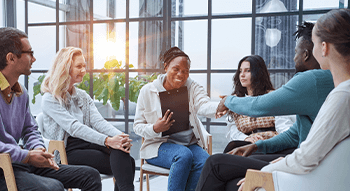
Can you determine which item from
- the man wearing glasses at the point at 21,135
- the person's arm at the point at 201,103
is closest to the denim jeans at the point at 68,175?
the man wearing glasses at the point at 21,135

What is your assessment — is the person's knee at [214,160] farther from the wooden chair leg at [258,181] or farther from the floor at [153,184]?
the floor at [153,184]

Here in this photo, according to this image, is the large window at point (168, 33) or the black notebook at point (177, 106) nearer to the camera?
the black notebook at point (177, 106)

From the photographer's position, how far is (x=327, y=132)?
3.44ft

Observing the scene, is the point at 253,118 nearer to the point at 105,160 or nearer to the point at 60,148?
the point at 105,160

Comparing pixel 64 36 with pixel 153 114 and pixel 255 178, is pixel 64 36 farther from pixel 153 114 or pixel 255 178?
pixel 255 178

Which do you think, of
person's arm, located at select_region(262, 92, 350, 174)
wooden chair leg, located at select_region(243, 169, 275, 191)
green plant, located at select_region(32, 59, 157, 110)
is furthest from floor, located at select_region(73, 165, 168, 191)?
person's arm, located at select_region(262, 92, 350, 174)

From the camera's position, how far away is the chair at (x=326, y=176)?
1.05 metres

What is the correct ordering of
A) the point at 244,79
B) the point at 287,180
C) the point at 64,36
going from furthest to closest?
the point at 64,36, the point at 244,79, the point at 287,180

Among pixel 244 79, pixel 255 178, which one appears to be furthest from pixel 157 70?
pixel 255 178

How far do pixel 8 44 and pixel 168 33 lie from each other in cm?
206

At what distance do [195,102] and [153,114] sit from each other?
35cm

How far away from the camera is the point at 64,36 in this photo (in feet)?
12.6

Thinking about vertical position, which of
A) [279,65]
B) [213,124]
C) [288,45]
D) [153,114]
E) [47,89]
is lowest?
[213,124]

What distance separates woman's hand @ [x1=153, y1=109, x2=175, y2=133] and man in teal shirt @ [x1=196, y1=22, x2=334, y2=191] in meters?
0.54
